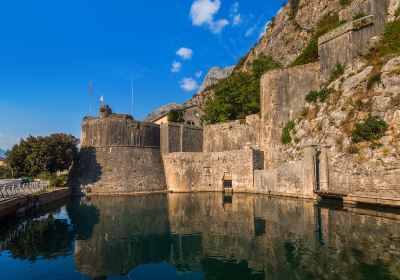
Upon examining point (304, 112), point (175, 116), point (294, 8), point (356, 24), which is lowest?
point (304, 112)

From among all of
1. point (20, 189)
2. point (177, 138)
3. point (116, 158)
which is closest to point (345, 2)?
point (177, 138)

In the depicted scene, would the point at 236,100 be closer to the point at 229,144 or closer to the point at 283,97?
the point at 229,144

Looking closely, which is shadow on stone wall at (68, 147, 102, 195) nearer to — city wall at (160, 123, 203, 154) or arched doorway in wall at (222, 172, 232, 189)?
city wall at (160, 123, 203, 154)

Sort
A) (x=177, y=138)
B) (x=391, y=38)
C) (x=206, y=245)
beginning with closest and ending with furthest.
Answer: (x=206, y=245)
(x=391, y=38)
(x=177, y=138)

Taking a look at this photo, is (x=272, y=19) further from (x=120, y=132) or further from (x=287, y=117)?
(x=120, y=132)

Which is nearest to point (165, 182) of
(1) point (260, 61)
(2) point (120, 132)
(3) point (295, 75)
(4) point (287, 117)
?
(2) point (120, 132)

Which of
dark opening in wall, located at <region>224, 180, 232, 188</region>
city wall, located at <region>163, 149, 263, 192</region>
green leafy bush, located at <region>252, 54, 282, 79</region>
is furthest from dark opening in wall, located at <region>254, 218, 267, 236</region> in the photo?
green leafy bush, located at <region>252, 54, 282, 79</region>

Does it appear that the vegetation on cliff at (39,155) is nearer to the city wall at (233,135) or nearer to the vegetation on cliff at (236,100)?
the city wall at (233,135)

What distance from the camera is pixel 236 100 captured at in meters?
44.4

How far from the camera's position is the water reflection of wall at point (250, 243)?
10.3 m

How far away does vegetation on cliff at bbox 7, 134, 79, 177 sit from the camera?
30016mm

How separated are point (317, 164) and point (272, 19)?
141 ft

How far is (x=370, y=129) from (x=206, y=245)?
17073mm

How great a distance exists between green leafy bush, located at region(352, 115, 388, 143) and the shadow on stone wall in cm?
2702
